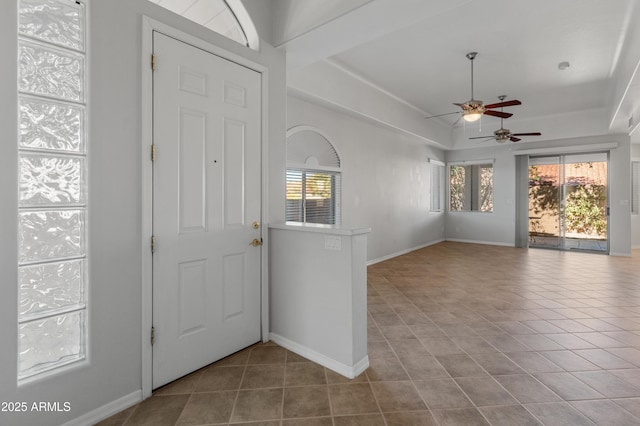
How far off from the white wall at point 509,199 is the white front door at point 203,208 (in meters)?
7.80

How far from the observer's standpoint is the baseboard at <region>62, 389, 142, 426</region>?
5.60ft

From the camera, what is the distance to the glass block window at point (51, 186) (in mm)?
1556

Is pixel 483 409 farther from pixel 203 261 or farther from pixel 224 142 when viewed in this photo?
pixel 224 142

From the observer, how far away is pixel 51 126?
1.64 meters

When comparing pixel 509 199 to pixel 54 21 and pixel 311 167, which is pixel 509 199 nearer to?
pixel 311 167

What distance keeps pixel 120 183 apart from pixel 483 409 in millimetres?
2644

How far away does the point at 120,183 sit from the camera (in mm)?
1853

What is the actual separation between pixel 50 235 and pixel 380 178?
5.46m

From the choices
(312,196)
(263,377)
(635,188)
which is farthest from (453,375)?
(635,188)

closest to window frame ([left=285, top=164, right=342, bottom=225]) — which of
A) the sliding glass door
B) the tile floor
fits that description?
the tile floor

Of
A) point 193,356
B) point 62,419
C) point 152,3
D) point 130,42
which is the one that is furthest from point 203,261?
point 152,3

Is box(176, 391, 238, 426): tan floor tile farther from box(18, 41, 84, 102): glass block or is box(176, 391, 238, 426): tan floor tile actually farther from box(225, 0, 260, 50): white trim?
box(225, 0, 260, 50): white trim

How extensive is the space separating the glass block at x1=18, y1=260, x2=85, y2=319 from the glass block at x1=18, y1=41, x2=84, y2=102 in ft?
3.08

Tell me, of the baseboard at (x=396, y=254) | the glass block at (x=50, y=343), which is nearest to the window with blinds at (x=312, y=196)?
the baseboard at (x=396, y=254)
